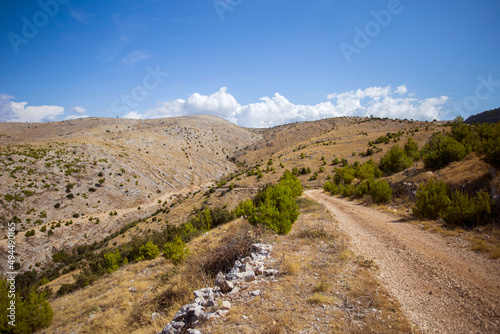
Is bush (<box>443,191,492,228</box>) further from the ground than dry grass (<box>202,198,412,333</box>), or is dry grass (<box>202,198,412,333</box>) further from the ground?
bush (<box>443,191,492,228</box>)

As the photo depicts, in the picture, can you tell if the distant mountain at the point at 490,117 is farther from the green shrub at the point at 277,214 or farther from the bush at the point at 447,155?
the green shrub at the point at 277,214

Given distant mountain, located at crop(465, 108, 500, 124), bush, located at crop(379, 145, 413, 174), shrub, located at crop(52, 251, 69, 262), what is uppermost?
distant mountain, located at crop(465, 108, 500, 124)

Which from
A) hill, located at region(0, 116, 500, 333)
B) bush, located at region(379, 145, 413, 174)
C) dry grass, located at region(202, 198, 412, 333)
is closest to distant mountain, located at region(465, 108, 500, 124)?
hill, located at region(0, 116, 500, 333)

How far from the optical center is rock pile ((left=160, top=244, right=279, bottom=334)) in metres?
4.34

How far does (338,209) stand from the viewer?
1506 centimetres

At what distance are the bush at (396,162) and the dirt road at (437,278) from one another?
54.1 feet

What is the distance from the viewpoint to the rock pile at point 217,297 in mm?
4344

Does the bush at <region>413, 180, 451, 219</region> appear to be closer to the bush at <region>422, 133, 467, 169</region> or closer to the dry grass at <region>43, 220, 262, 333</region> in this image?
the bush at <region>422, 133, 467, 169</region>

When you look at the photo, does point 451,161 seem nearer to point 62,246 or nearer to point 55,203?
point 62,246

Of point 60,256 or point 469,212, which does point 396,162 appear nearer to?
point 469,212

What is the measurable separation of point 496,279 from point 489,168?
26.0ft

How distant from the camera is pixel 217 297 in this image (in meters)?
5.04

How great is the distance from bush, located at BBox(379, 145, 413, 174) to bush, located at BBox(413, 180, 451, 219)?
13.7m

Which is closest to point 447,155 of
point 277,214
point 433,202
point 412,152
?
point 433,202
